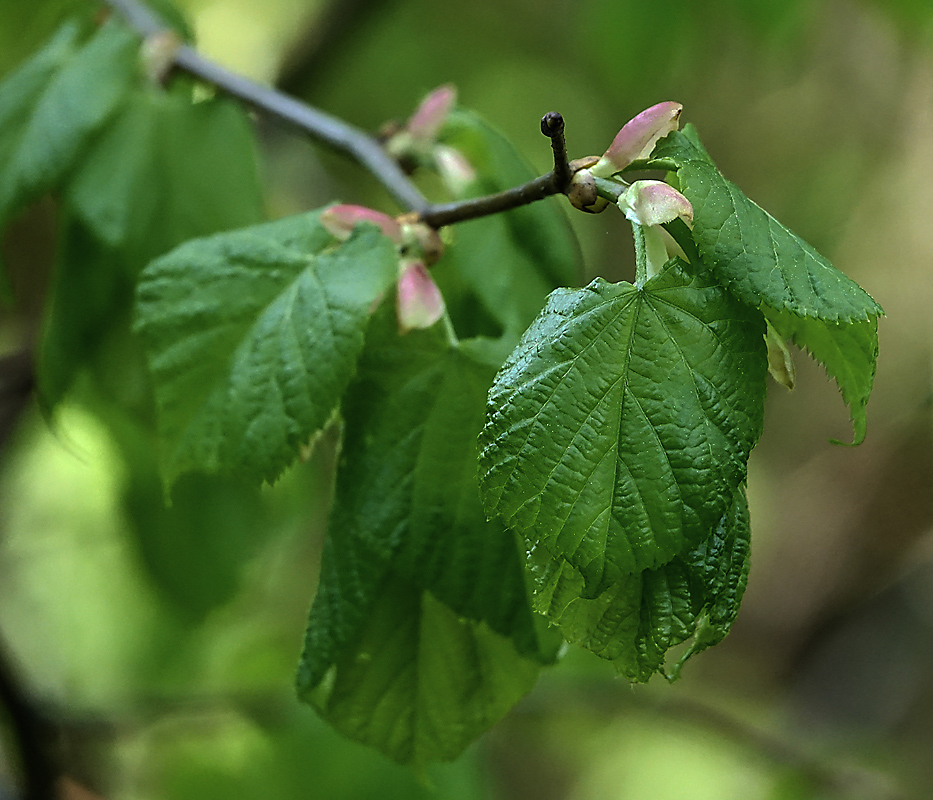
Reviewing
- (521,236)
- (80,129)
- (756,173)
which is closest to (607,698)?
(521,236)

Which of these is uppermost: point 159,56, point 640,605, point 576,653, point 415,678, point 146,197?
point 159,56

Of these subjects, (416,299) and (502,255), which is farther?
(502,255)

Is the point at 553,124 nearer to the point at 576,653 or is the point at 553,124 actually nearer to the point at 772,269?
the point at 772,269

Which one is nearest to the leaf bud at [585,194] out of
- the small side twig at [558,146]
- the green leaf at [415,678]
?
the small side twig at [558,146]

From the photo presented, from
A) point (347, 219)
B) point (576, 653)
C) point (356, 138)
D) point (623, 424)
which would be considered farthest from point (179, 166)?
point (576, 653)

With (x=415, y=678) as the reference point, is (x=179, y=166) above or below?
above

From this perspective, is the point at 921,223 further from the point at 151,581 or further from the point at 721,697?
the point at 151,581

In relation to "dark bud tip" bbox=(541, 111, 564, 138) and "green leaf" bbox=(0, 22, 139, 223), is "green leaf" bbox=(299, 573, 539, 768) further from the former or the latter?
"green leaf" bbox=(0, 22, 139, 223)
